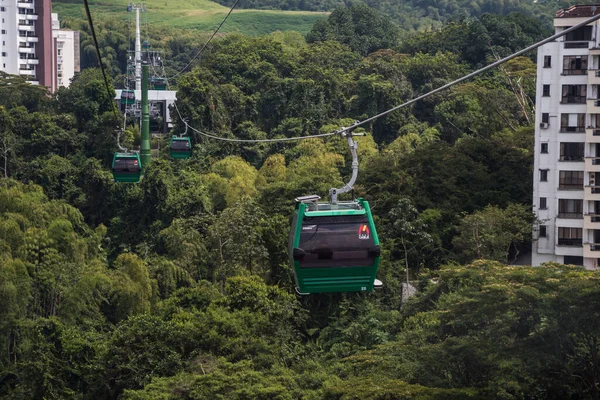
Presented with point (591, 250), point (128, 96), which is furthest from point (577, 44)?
point (128, 96)

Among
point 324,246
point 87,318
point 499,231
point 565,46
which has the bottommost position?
point 87,318

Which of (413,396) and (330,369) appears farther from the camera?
(330,369)

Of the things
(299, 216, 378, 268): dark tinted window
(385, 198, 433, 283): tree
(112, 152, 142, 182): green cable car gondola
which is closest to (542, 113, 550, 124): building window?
(385, 198, 433, 283): tree

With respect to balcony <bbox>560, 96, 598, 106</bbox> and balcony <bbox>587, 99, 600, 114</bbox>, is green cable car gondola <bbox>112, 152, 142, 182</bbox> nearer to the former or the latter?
balcony <bbox>560, 96, 598, 106</bbox>

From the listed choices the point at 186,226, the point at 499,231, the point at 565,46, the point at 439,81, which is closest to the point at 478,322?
the point at 499,231

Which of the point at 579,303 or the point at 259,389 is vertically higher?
the point at 579,303

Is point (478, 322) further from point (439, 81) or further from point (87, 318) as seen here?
point (439, 81)

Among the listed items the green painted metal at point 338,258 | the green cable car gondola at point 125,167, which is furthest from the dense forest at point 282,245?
the green painted metal at point 338,258

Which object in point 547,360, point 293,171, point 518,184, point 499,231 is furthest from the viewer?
point 293,171
